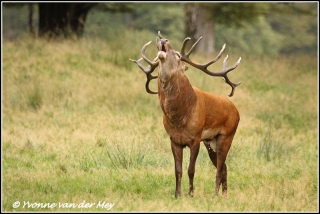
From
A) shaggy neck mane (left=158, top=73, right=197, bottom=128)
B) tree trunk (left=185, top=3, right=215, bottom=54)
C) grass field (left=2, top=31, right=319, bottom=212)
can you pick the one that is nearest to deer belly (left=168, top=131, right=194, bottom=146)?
shaggy neck mane (left=158, top=73, right=197, bottom=128)

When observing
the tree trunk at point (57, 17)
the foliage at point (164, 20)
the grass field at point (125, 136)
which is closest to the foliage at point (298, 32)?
the foliage at point (164, 20)

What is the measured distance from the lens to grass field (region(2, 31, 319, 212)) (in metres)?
9.61

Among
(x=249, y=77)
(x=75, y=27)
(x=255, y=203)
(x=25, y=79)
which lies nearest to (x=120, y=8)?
(x=75, y=27)

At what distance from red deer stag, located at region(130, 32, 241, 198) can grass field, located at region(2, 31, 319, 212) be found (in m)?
0.62

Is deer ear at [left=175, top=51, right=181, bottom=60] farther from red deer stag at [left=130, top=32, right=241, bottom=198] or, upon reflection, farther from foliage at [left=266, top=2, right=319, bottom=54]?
foliage at [left=266, top=2, right=319, bottom=54]

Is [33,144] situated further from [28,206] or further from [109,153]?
[28,206]

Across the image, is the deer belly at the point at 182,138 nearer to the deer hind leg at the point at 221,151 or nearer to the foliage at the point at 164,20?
the deer hind leg at the point at 221,151

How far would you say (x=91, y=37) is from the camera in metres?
22.5

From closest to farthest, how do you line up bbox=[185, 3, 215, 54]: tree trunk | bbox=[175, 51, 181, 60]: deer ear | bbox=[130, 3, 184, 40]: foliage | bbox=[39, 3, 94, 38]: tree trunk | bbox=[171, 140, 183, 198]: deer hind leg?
bbox=[175, 51, 181, 60]: deer ear < bbox=[171, 140, 183, 198]: deer hind leg < bbox=[39, 3, 94, 38]: tree trunk < bbox=[185, 3, 215, 54]: tree trunk < bbox=[130, 3, 184, 40]: foliage

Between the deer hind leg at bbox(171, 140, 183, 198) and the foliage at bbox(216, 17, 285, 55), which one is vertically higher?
the deer hind leg at bbox(171, 140, 183, 198)

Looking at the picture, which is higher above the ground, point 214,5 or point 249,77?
point 214,5

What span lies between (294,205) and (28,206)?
3.28 meters

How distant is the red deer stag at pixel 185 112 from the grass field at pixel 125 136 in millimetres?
620

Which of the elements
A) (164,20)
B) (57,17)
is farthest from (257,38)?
(57,17)
